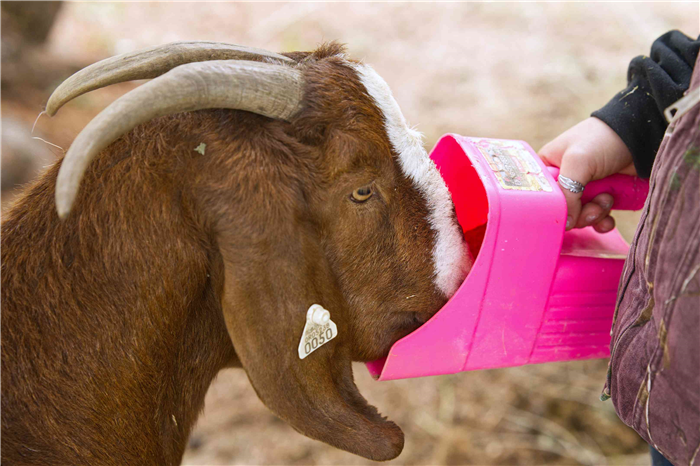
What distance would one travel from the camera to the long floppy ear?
5.62ft

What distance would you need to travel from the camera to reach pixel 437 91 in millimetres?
6551

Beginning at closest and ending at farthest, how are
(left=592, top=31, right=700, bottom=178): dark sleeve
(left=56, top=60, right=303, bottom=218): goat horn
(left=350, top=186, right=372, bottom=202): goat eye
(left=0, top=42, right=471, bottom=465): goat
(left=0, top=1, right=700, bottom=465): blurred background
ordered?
1. (left=56, top=60, right=303, bottom=218): goat horn
2. (left=0, top=42, right=471, bottom=465): goat
3. (left=350, top=186, right=372, bottom=202): goat eye
4. (left=592, top=31, right=700, bottom=178): dark sleeve
5. (left=0, top=1, right=700, bottom=465): blurred background

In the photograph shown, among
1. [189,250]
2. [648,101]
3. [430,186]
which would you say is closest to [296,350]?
[189,250]

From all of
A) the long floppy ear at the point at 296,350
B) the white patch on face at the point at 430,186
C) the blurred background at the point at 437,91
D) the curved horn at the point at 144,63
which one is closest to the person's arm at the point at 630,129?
the white patch on face at the point at 430,186

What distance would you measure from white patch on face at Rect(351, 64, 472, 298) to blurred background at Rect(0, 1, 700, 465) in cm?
147

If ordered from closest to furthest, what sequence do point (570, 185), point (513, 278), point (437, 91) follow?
point (513, 278) < point (570, 185) < point (437, 91)

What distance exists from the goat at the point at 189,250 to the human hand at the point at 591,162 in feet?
2.18

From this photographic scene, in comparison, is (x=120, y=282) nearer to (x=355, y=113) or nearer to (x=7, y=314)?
(x=7, y=314)

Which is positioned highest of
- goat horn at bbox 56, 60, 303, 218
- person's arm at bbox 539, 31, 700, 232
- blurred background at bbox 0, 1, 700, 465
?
goat horn at bbox 56, 60, 303, 218

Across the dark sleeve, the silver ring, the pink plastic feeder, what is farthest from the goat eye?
the dark sleeve

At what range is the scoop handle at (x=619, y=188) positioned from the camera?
7.26 feet

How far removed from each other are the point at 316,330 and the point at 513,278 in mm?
654

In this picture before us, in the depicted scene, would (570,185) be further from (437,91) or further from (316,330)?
(437,91)

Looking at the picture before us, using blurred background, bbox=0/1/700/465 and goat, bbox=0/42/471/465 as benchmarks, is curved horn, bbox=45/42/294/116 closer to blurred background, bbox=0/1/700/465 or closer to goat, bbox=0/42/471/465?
goat, bbox=0/42/471/465
